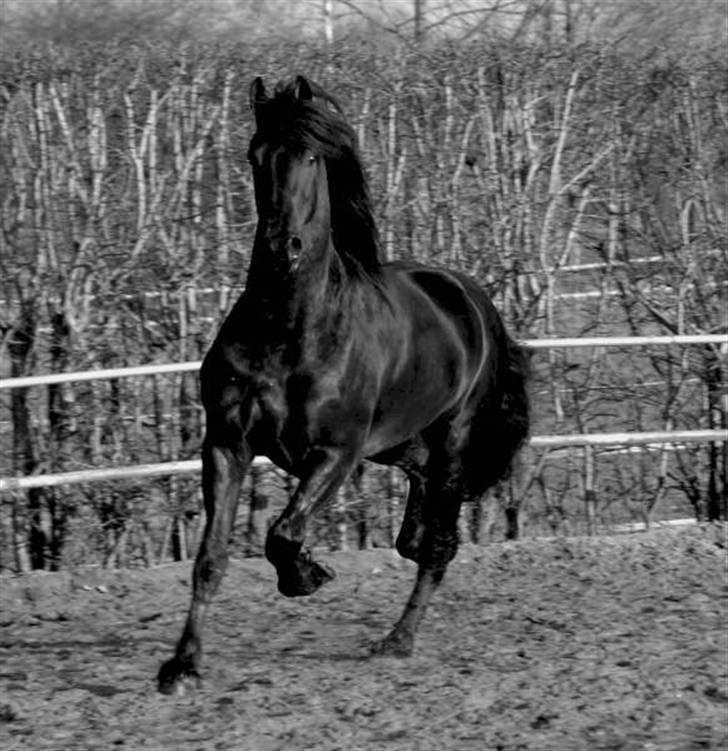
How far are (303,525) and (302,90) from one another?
1412mm

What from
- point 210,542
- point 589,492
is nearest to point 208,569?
point 210,542

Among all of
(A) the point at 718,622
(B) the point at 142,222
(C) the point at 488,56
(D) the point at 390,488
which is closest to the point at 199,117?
(B) the point at 142,222

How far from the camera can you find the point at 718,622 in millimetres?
6305

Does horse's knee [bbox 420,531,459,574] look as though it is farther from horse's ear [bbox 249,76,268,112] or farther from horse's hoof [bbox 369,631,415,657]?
A: horse's ear [bbox 249,76,268,112]

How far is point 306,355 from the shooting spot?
17.1 feet

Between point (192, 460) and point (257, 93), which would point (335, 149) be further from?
point (192, 460)

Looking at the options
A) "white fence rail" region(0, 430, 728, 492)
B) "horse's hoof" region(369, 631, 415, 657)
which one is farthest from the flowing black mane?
"white fence rail" region(0, 430, 728, 492)

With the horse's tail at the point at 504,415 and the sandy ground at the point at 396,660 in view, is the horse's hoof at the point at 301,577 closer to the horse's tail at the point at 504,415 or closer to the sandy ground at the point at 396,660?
the sandy ground at the point at 396,660

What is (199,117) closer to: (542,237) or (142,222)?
(142,222)

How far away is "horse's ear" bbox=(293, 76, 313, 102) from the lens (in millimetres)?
5055

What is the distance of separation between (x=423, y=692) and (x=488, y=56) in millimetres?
4483

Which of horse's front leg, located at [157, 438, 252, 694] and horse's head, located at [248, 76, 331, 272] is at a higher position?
horse's head, located at [248, 76, 331, 272]

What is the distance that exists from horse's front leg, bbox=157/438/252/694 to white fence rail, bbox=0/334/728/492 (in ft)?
6.88

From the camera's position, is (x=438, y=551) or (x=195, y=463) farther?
(x=195, y=463)
